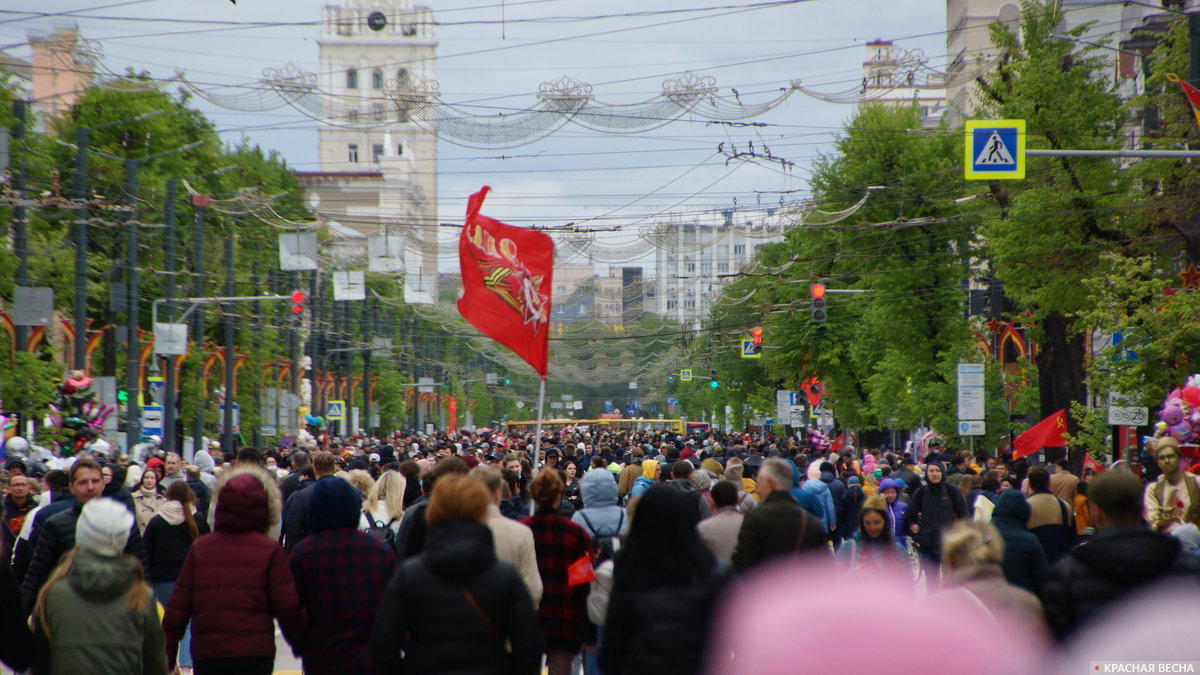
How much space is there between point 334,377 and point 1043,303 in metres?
54.7

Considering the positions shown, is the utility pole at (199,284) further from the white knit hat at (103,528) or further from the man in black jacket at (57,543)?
the white knit hat at (103,528)

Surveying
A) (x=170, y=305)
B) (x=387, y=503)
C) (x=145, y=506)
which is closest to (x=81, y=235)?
(x=170, y=305)

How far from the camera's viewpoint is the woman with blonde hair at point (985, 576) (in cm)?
629

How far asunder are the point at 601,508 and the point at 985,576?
4.37 m

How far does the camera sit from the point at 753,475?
1967cm

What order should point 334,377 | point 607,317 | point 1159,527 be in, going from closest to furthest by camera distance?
point 1159,527
point 607,317
point 334,377

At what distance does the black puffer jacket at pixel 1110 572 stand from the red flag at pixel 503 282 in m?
11.3

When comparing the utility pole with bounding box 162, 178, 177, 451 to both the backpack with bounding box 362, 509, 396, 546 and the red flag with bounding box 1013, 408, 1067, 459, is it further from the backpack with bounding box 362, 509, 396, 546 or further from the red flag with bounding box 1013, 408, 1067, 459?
the backpack with bounding box 362, 509, 396, 546

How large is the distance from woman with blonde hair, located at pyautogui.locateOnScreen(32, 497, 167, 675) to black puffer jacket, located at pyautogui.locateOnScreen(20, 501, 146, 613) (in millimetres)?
2275

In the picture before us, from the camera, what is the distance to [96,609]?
724 centimetres

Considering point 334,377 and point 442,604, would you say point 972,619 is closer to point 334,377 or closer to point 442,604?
point 442,604

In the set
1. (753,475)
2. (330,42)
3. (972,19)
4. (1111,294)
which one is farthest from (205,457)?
(330,42)

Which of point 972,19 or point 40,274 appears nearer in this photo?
point 40,274

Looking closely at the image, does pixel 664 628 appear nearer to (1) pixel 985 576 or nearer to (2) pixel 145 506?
(1) pixel 985 576
